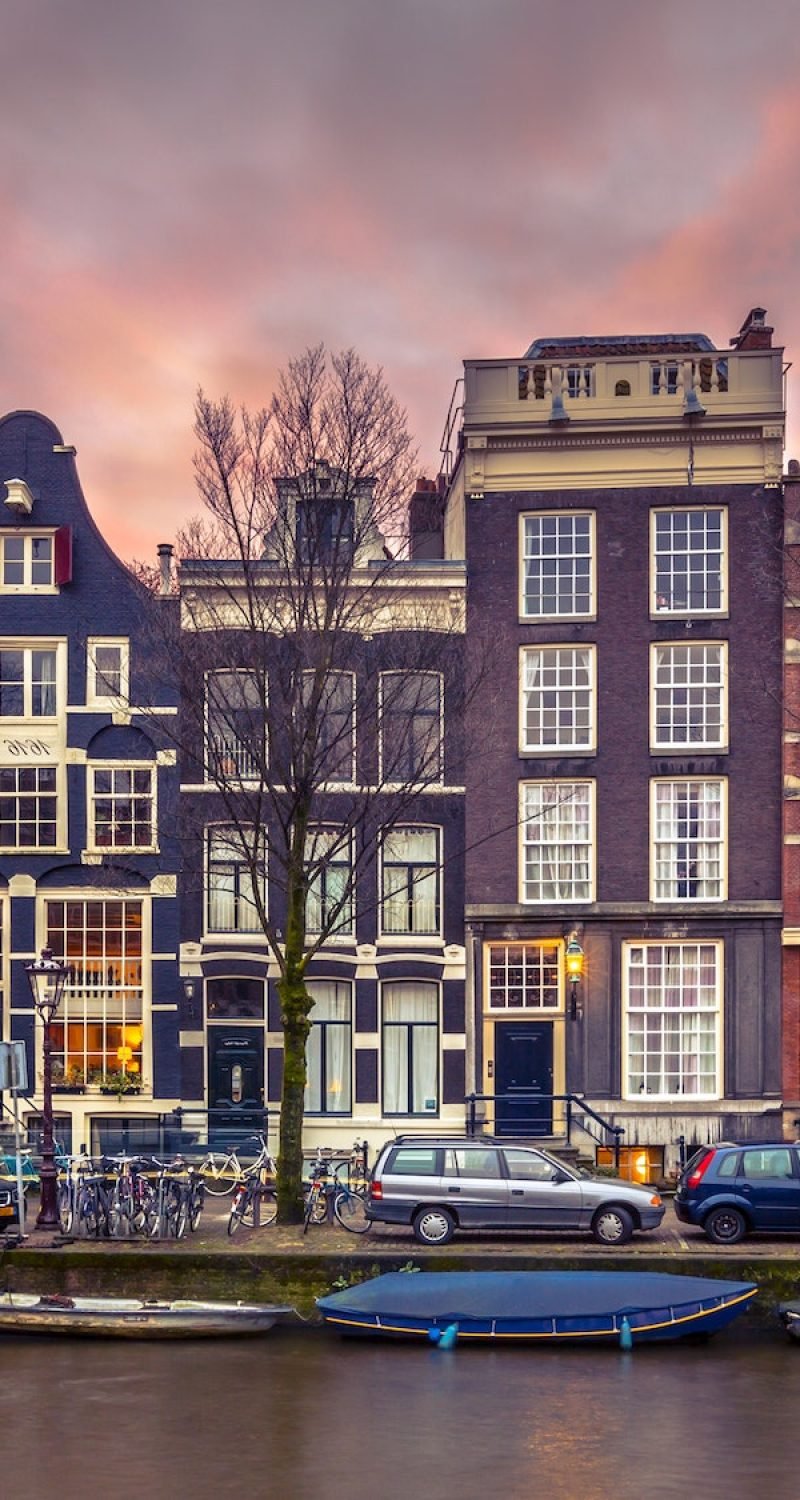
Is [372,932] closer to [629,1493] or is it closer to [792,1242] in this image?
[792,1242]

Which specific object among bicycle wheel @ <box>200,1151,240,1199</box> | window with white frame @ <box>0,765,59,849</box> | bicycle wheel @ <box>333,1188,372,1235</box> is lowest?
bicycle wheel @ <box>200,1151,240,1199</box>

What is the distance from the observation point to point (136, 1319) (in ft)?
68.7

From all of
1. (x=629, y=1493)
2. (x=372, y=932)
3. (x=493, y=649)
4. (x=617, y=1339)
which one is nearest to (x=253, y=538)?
(x=493, y=649)

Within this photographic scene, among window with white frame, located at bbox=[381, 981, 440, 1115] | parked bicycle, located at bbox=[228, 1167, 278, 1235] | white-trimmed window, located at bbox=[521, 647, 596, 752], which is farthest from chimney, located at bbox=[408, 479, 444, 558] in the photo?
parked bicycle, located at bbox=[228, 1167, 278, 1235]

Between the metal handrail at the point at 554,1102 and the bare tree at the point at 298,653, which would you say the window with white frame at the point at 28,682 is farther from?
the metal handrail at the point at 554,1102

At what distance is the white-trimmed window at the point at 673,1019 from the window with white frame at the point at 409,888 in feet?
14.6

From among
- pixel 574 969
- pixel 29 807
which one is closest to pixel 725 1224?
pixel 574 969

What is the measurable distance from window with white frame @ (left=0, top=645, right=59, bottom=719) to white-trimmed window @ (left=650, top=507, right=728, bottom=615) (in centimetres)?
1356

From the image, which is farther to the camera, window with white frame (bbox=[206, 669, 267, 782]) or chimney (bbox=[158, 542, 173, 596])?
chimney (bbox=[158, 542, 173, 596])

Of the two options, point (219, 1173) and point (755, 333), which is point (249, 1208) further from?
point (755, 333)

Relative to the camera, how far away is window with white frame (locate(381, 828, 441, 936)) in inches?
1310

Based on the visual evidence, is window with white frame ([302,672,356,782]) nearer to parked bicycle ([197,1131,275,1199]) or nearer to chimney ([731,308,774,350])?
parked bicycle ([197,1131,275,1199])

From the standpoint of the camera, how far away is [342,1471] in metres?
16.2

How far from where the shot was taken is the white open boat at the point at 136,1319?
20.9m
